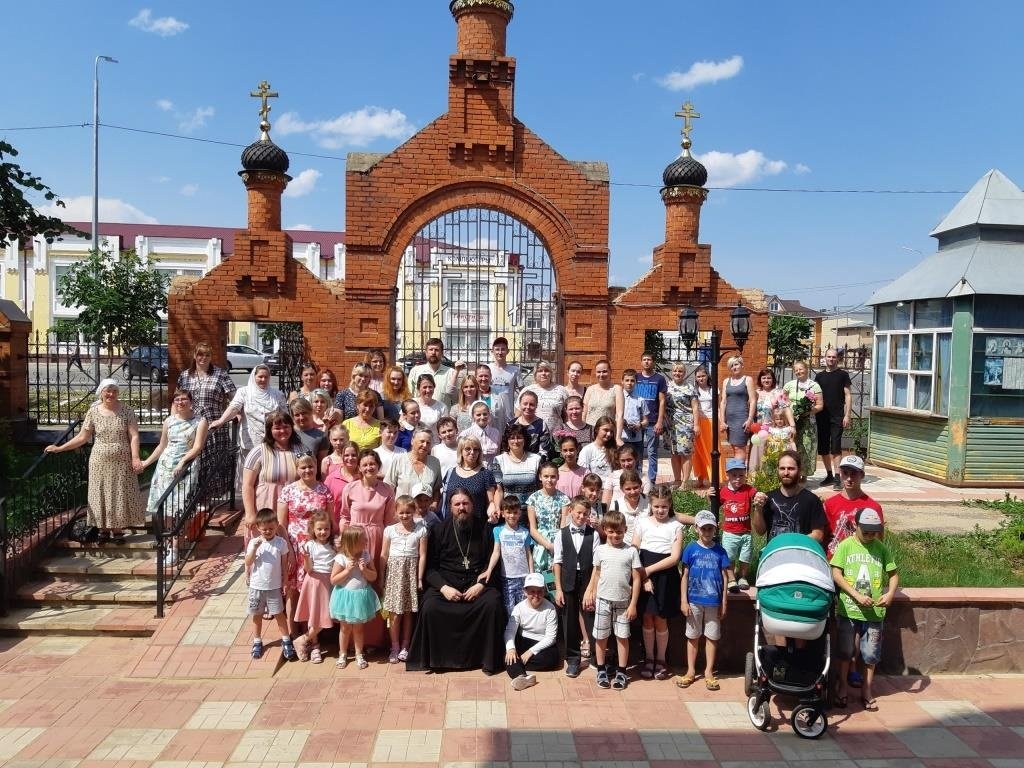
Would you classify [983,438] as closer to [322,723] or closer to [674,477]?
[674,477]

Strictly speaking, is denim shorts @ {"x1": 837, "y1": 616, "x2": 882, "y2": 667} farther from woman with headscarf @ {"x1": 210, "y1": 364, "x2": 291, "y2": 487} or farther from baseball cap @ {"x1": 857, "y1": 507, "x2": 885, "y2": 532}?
woman with headscarf @ {"x1": 210, "y1": 364, "x2": 291, "y2": 487}

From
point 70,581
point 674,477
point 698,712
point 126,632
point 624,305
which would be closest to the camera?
point 698,712

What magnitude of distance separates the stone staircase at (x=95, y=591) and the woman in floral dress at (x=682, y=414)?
5124 mm

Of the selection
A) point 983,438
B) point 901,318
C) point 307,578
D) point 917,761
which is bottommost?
point 917,761

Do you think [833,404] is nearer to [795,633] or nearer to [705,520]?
[705,520]

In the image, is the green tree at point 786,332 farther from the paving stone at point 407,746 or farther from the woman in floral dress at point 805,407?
the paving stone at point 407,746

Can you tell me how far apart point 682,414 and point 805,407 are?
1788mm

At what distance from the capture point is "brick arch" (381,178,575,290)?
1052 cm

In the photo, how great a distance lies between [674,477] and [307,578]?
16.6ft

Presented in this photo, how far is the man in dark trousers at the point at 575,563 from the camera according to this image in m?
5.33

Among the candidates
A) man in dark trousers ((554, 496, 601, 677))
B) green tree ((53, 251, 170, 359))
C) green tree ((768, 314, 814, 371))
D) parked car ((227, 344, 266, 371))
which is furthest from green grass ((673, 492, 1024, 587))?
parked car ((227, 344, 266, 371))

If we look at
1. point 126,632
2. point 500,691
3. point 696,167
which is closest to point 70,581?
point 126,632

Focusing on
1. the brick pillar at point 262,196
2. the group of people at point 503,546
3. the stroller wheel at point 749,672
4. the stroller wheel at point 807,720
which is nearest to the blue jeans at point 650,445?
the group of people at point 503,546

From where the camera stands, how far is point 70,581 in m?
6.71
